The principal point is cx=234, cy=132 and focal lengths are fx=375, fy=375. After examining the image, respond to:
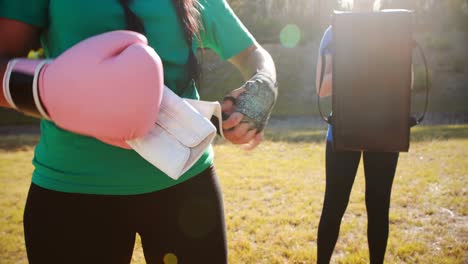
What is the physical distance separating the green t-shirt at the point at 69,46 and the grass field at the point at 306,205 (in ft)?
7.81

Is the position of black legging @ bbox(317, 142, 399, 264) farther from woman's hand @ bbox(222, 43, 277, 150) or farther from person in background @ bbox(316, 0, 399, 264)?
woman's hand @ bbox(222, 43, 277, 150)

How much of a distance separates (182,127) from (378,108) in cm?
136

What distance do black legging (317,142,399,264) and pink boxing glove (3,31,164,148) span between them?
1.74m

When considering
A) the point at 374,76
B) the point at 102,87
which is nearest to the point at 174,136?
the point at 102,87

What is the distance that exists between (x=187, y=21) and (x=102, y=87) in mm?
427

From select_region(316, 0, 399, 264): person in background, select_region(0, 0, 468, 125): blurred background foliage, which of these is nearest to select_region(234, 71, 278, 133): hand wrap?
select_region(316, 0, 399, 264): person in background

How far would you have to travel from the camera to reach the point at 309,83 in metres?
13.8

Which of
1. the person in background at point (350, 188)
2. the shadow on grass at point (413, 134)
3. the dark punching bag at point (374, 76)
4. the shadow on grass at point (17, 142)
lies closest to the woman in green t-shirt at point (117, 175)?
the dark punching bag at point (374, 76)

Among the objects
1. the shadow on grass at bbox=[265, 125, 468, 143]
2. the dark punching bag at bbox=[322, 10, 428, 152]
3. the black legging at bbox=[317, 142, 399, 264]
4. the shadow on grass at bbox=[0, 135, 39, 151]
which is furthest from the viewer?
the shadow on grass at bbox=[0, 135, 39, 151]

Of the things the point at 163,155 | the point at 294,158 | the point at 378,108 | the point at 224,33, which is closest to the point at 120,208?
the point at 163,155

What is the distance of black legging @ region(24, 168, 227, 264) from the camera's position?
41.9 inches

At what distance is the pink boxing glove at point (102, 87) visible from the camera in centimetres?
84

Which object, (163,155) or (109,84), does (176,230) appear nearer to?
(163,155)

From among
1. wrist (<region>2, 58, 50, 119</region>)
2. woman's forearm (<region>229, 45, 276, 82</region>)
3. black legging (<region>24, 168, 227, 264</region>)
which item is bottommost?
black legging (<region>24, 168, 227, 264</region>)
